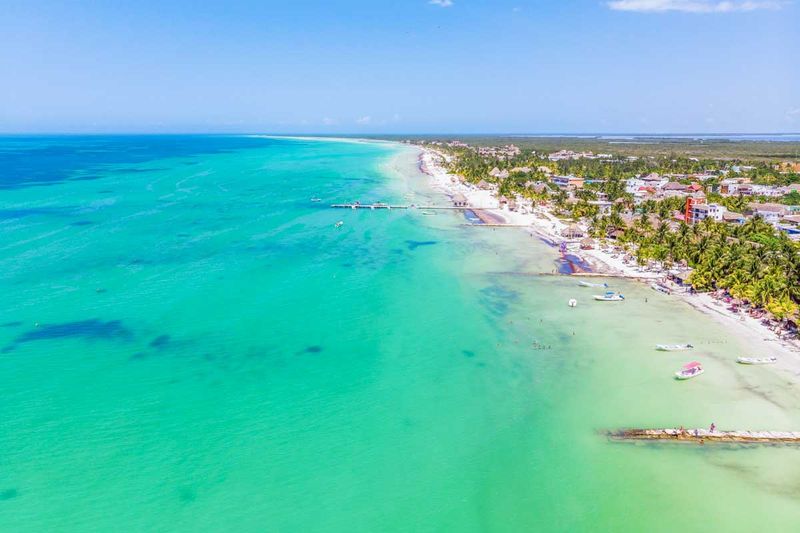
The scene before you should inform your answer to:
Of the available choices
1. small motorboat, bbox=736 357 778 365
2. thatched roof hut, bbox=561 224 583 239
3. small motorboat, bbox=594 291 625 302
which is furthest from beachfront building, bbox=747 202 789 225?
small motorboat, bbox=736 357 778 365

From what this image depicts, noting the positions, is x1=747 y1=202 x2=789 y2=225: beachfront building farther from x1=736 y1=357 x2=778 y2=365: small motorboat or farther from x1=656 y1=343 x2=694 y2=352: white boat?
x1=656 y1=343 x2=694 y2=352: white boat

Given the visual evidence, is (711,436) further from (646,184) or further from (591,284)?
(646,184)

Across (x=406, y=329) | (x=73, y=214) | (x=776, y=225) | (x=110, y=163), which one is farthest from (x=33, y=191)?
(x=776, y=225)

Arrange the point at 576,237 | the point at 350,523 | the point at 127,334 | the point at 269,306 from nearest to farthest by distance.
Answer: the point at 350,523, the point at 127,334, the point at 269,306, the point at 576,237

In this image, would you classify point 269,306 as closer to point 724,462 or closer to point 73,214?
point 724,462

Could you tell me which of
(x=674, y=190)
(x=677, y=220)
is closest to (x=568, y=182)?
(x=674, y=190)

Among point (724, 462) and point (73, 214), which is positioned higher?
point (73, 214)

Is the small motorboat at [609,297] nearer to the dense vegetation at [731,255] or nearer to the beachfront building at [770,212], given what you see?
the dense vegetation at [731,255]
